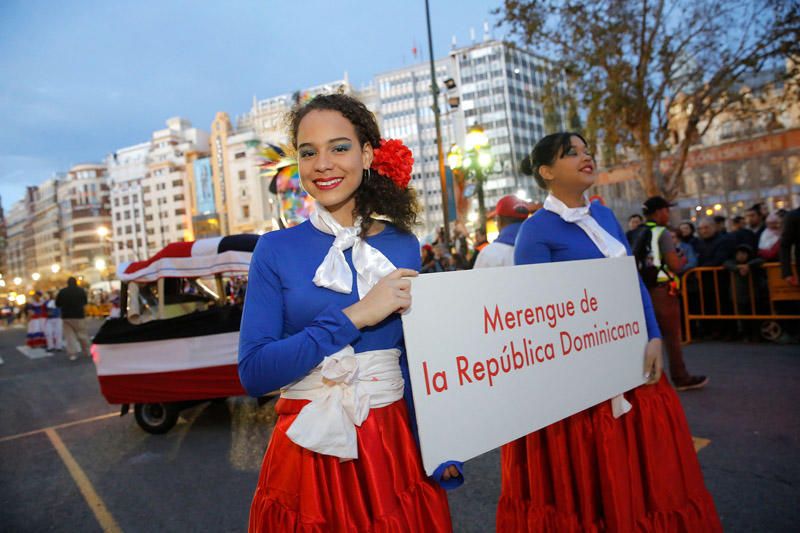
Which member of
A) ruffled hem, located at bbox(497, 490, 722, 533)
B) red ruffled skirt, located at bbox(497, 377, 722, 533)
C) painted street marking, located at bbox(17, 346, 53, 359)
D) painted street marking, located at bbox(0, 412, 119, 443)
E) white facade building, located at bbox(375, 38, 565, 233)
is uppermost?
white facade building, located at bbox(375, 38, 565, 233)

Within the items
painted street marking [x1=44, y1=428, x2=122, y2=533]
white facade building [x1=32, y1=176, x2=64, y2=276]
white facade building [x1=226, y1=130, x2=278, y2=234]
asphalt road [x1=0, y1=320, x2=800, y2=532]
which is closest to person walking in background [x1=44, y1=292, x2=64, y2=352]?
asphalt road [x1=0, y1=320, x2=800, y2=532]

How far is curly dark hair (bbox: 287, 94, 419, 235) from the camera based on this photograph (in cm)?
172

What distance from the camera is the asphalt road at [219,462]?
10.9 ft

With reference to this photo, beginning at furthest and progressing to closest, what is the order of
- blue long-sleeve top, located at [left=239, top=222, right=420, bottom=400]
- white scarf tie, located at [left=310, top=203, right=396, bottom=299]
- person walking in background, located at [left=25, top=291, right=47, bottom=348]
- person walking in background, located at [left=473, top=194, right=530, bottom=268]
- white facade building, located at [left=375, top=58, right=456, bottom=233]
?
white facade building, located at [left=375, top=58, right=456, bottom=233], person walking in background, located at [left=25, top=291, right=47, bottom=348], person walking in background, located at [left=473, top=194, right=530, bottom=268], white scarf tie, located at [left=310, top=203, right=396, bottom=299], blue long-sleeve top, located at [left=239, top=222, right=420, bottom=400]

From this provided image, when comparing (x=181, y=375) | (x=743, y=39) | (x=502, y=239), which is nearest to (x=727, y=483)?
(x=502, y=239)

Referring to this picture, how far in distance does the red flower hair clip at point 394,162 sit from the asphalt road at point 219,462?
221 centimetres

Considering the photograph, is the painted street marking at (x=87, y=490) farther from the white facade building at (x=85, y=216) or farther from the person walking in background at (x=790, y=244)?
the white facade building at (x=85, y=216)

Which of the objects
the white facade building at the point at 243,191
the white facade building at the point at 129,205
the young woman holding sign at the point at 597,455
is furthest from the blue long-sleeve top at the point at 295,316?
the white facade building at the point at 129,205

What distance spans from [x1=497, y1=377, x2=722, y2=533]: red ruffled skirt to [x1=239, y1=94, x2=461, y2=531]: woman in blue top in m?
0.77

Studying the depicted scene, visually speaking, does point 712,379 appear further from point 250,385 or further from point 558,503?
point 250,385

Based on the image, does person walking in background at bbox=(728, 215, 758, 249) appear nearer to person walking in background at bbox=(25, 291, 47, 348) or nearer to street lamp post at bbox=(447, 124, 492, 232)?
street lamp post at bbox=(447, 124, 492, 232)

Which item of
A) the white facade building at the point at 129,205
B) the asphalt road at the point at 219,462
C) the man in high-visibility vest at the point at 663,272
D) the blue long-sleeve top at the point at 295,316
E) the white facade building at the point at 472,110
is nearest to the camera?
the blue long-sleeve top at the point at 295,316

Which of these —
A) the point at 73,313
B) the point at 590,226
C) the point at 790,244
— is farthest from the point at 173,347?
the point at 73,313

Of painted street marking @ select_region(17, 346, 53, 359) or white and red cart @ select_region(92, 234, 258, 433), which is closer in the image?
white and red cart @ select_region(92, 234, 258, 433)
